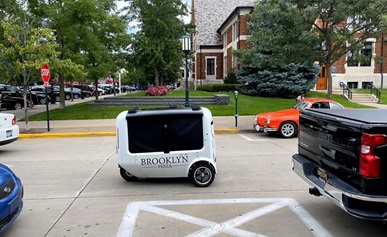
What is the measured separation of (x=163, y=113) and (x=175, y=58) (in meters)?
20.4

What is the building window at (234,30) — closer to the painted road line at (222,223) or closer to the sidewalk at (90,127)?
the sidewalk at (90,127)

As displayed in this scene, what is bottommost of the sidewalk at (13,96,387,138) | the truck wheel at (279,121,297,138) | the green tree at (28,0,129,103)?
the sidewalk at (13,96,387,138)

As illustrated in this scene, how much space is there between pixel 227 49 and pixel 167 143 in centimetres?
3333

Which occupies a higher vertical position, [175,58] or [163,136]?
[175,58]

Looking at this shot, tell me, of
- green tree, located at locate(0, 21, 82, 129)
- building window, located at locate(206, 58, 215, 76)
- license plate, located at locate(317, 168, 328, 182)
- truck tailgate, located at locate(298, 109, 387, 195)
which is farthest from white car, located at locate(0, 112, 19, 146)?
building window, located at locate(206, 58, 215, 76)

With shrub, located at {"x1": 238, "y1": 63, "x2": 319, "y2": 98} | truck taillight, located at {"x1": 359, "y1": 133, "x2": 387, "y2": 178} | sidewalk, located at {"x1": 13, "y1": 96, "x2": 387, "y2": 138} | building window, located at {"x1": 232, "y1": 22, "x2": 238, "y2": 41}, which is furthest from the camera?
building window, located at {"x1": 232, "y1": 22, "x2": 238, "y2": 41}

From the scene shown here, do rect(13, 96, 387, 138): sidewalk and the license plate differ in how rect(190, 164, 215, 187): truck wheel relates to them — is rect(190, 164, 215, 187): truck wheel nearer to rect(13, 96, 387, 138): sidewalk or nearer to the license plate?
the license plate

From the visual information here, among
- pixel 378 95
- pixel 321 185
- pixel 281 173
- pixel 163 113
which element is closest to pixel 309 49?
pixel 281 173

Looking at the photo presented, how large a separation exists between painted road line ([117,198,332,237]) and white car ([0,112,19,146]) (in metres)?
5.73

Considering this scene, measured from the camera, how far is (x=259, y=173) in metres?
7.04

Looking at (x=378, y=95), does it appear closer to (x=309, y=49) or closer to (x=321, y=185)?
(x=309, y=49)

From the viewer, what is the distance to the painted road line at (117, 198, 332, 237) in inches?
166

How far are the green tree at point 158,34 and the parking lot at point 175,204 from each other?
17205 mm

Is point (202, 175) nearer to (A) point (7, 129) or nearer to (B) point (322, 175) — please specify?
(B) point (322, 175)
